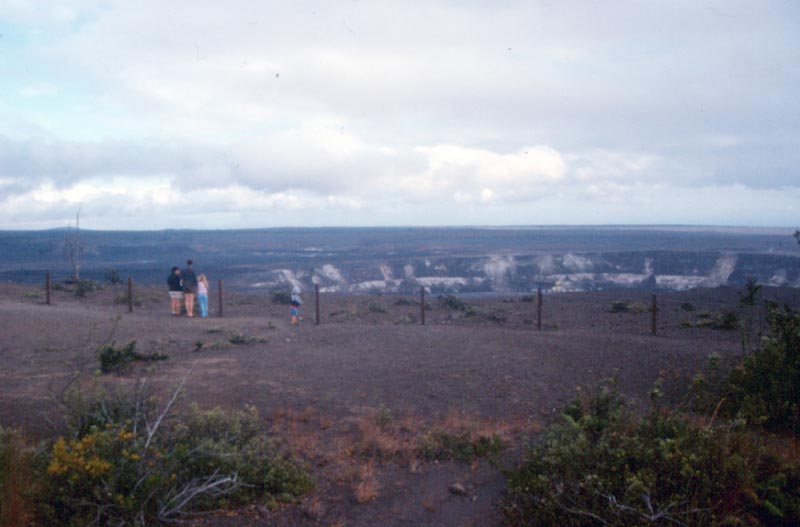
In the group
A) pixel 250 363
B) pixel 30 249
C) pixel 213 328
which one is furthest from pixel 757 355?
pixel 30 249

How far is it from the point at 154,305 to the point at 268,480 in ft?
66.1

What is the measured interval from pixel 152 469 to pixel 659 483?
12.6 ft

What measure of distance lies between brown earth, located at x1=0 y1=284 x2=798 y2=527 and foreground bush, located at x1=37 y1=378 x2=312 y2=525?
285 millimetres

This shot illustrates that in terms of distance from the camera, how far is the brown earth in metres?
5.49

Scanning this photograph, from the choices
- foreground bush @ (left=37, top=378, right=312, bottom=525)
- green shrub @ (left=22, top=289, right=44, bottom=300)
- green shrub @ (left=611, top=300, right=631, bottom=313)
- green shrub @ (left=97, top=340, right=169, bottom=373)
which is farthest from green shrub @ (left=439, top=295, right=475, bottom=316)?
foreground bush @ (left=37, top=378, right=312, bottom=525)

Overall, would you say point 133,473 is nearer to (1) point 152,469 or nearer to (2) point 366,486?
(1) point 152,469

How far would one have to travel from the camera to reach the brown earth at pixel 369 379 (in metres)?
5.49

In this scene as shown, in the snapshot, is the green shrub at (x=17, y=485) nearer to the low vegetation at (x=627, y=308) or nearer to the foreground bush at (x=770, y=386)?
the foreground bush at (x=770, y=386)

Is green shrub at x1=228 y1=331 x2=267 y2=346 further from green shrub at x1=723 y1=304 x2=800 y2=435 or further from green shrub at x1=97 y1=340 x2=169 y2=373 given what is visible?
green shrub at x1=723 y1=304 x2=800 y2=435

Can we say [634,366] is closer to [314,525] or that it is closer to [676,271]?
[314,525]

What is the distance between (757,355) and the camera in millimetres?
7812

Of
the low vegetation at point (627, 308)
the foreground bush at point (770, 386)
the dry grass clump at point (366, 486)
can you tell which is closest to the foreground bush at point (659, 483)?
the dry grass clump at point (366, 486)

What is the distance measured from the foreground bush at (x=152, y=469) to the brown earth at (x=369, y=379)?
29 cm

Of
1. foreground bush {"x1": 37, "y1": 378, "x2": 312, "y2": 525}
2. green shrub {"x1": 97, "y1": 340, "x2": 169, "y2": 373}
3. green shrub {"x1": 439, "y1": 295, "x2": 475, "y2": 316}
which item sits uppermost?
foreground bush {"x1": 37, "y1": 378, "x2": 312, "y2": 525}
